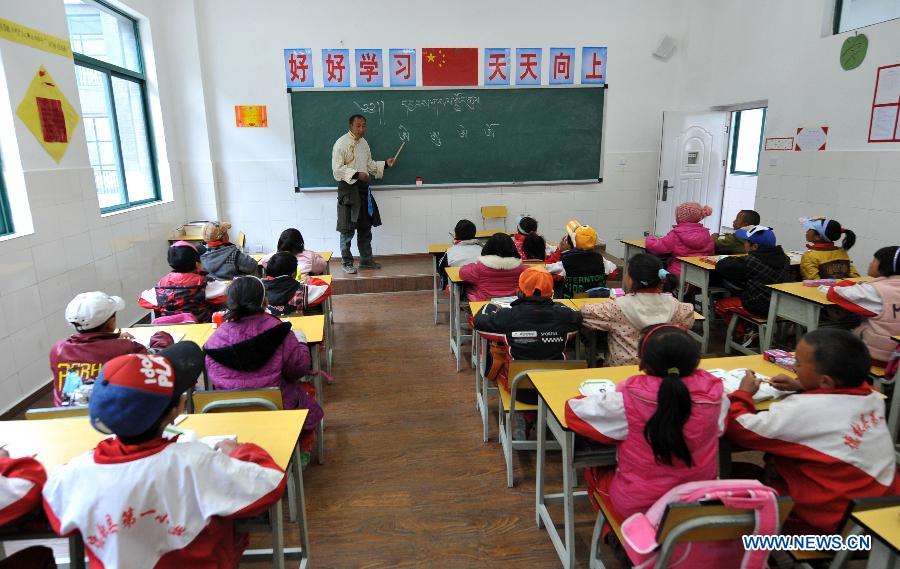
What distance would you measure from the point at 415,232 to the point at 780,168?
14.2 ft

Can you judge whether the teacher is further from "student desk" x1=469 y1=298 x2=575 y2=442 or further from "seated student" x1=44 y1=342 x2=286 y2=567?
"seated student" x1=44 y1=342 x2=286 y2=567

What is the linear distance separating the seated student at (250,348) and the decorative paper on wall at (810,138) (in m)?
5.42

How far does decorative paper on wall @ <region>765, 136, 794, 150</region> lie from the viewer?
223 inches

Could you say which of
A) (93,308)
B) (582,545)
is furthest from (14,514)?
(582,545)

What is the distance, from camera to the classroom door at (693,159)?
22.6 feet

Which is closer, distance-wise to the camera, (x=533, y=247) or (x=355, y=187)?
(x=533, y=247)

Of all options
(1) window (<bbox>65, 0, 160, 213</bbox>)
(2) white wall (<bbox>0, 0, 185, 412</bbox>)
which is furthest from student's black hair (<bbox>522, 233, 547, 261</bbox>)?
(1) window (<bbox>65, 0, 160, 213</bbox>)

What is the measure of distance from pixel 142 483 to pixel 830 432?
1.93m

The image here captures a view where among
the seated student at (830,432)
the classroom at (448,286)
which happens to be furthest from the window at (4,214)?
the seated student at (830,432)

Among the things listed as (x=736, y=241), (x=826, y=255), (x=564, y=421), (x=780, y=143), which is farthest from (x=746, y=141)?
(x=564, y=421)

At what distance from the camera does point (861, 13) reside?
4.91 m

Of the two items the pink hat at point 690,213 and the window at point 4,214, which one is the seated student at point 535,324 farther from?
the window at point 4,214

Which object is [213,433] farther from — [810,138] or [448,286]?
[810,138]

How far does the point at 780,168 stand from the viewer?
19.1 feet
